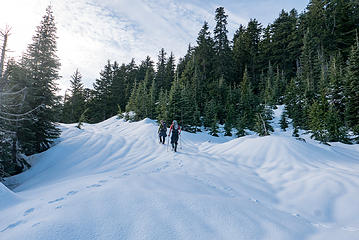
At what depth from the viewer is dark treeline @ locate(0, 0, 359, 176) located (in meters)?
12.1

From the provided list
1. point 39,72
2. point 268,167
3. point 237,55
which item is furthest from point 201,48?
point 268,167

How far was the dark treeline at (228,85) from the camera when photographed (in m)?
12.1

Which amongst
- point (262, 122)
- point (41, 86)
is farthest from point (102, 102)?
point (262, 122)

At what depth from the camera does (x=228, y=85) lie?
39.8 metres

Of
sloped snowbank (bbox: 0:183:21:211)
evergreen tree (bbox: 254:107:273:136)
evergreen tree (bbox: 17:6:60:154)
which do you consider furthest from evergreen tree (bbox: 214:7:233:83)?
sloped snowbank (bbox: 0:183:21:211)

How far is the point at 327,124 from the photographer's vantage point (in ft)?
47.9

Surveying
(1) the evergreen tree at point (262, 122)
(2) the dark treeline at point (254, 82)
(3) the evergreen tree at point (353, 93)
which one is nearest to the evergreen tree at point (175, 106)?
(2) the dark treeline at point (254, 82)

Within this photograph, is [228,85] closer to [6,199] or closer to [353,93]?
[353,93]

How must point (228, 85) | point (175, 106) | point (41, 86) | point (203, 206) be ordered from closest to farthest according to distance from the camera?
point (203, 206), point (41, 86), point (175, 106), point (228, 85)

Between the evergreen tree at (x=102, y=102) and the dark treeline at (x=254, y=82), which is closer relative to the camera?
the dark treeline at (x=254, y=82)

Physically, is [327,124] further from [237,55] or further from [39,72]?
[237,55]

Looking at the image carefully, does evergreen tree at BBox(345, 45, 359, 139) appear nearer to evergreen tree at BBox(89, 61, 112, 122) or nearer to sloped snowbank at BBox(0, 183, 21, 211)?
sloped snowbank at BBox(0, 183, 21, 211)

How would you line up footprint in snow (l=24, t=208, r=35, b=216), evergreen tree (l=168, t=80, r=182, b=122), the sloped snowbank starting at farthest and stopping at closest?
evergreen tree (l=168, t=80, r=182, b=122), the sloped snowbank, footprint in snow (l=24, t=208, r=35, b=216)

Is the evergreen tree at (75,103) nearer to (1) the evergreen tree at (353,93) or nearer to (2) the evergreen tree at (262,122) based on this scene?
(2) the evergreen tree at (262,122)
